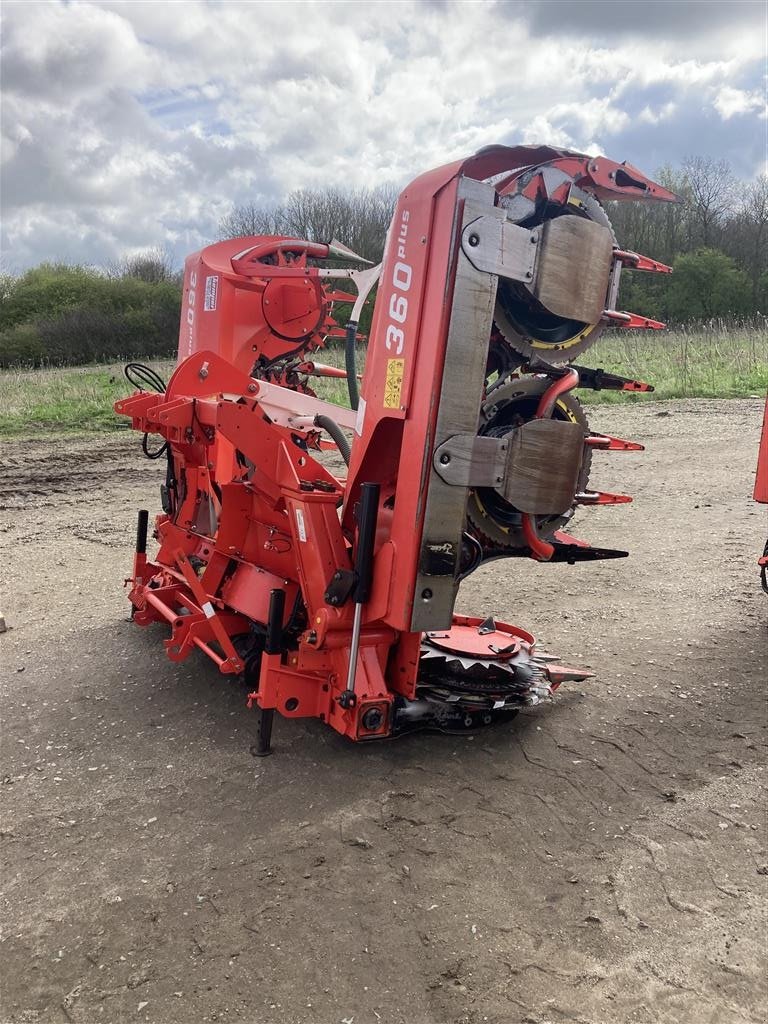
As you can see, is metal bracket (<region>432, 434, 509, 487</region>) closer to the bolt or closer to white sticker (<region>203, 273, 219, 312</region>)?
the bolt

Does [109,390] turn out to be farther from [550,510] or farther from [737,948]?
[737,948]

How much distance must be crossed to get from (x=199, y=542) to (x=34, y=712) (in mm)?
1121

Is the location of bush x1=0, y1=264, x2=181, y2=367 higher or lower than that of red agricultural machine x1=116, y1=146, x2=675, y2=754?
higher

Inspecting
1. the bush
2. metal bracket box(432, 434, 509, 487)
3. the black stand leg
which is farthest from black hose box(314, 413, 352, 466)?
the bush

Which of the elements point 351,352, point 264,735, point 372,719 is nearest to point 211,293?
point 351,352

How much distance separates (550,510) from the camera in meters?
2.97

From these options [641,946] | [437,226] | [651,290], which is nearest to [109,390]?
[437,226]

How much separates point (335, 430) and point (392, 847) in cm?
194

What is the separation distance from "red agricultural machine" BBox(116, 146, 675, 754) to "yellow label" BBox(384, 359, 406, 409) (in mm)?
15

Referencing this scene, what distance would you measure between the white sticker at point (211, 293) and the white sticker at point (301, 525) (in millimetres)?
2369

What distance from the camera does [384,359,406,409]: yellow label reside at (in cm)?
289

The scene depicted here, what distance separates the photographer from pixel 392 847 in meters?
2.70

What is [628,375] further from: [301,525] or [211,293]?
[301,525]

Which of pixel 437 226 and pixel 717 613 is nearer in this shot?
pixel 437 226
